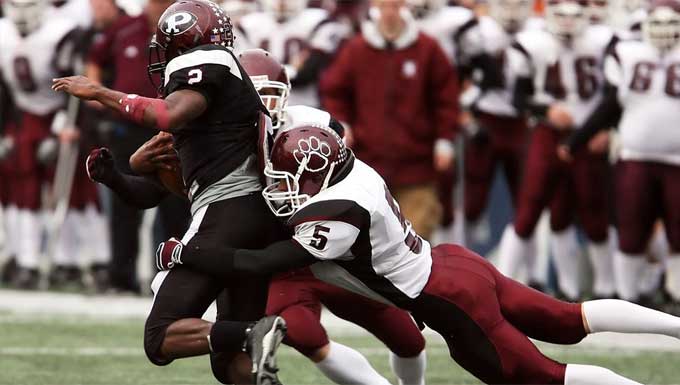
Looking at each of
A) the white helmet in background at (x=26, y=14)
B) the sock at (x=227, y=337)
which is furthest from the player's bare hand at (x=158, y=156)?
the white helmet in background at (x=26, y=14)

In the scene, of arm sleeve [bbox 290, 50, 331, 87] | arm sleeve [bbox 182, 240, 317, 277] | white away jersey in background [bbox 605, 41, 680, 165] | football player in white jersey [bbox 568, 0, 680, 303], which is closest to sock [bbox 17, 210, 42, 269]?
arm sleeve [bbox 290, 50, 331, 87]

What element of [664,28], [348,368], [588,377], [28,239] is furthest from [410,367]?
[28,239]

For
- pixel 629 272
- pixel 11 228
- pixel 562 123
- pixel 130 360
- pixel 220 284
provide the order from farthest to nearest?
1. pixel 11 228
2. pixel 562 123
3. pixel 629 272
4. pixel 130 360
5. pixel 220 284

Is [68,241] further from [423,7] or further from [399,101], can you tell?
[423,7]

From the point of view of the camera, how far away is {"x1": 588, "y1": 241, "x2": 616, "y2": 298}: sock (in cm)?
976

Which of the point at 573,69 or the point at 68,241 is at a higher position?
the point at 573,69

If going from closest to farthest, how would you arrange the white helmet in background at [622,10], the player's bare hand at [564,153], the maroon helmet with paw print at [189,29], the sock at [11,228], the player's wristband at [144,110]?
1. the player's wristband at [144,110]
2. the maroon helmet with paw print at [189,29]
3. the player's bare hand at [564,153]
4. the sock at [11,228]
5. the white helmet in background at [622,10]

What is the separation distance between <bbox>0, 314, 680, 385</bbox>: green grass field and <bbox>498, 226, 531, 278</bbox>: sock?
1.69 meters

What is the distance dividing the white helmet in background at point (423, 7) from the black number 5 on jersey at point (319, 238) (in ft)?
16.8

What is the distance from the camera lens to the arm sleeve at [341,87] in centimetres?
941

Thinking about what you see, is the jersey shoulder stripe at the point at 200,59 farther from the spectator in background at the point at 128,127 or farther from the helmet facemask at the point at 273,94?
the spectator in background at the point at 128,127

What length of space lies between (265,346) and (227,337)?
0.20 m

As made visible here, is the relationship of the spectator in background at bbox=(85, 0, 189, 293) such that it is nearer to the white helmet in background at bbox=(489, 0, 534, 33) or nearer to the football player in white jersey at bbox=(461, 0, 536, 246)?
the football player in white jersey at bbox=(461, 0, 536, 246)

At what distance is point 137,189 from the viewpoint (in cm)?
578
